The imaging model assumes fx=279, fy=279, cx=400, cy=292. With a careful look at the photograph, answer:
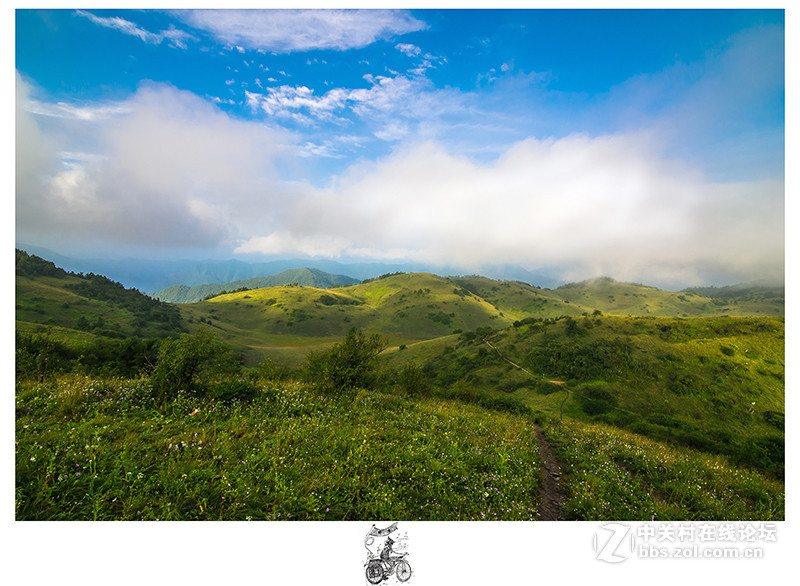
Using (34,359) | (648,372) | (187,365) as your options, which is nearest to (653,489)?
Result: (187,365)

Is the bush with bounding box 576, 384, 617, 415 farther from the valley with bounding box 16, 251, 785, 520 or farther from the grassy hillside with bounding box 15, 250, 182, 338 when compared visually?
the grassy hillside with bounding box 15, 250, 182, 338

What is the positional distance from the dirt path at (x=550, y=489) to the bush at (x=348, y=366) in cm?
661

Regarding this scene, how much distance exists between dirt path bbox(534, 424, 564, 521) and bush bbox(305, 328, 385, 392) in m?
6.61

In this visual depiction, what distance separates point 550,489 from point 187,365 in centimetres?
940

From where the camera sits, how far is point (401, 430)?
294 inches

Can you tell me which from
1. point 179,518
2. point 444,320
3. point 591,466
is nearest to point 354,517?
point 179,518

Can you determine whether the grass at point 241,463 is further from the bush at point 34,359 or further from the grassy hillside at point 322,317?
the grassy hillside at point 322,317

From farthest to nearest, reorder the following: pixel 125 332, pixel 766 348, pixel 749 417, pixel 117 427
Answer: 1. pixel 125 332
2. pixel 766 348
3. pixel 749 417
4. pixel 117 427

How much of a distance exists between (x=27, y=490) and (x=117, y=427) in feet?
4.87

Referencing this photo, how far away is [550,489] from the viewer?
651 centimetres

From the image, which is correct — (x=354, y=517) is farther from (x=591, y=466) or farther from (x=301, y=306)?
(x=301, y=306)
